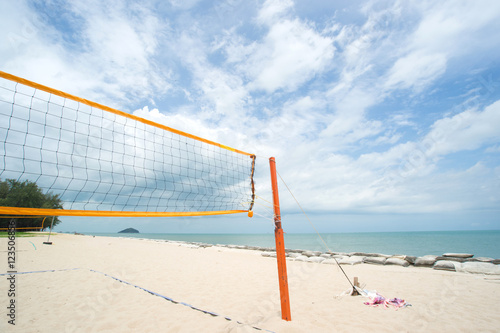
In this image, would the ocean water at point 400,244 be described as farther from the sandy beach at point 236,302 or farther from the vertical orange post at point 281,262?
the sandy beach at point 236,302

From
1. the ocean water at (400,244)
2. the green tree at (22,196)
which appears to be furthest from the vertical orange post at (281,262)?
the green tree at (22,196)

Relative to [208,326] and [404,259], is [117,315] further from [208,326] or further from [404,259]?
[404,259]

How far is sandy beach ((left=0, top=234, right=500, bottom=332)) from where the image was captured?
3.03 meters

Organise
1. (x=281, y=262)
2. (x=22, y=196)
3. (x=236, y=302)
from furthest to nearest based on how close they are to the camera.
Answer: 1. (x=22, y=196)
2. (x=236, y=302)
3. (x=281, y=262)

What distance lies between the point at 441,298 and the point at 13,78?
712 cm

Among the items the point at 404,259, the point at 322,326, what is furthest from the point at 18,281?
the point at 404,259

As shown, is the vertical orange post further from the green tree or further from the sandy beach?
the green tree

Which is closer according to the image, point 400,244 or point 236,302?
point 236,302

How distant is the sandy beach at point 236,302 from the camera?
303 centimetres

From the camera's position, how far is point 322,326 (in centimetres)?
303

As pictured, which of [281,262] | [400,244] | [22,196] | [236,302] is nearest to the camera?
[281,262]

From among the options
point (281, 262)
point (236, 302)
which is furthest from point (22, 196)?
point (281, 262)

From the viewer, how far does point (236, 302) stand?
4090 millimetres

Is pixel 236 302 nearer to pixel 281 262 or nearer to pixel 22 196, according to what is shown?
pixel 281 262
